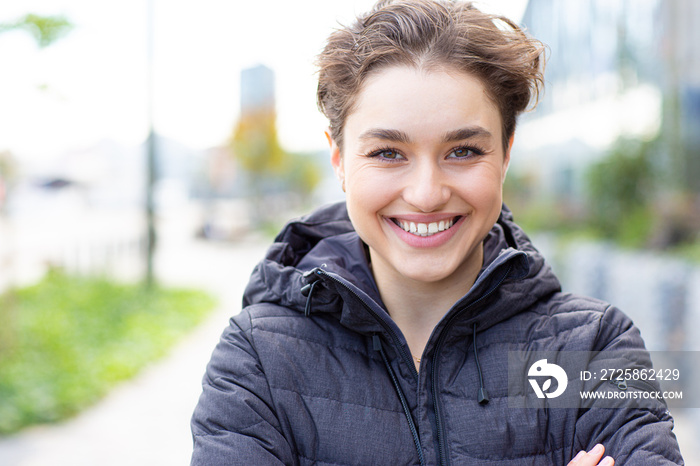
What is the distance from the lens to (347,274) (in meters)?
1.55

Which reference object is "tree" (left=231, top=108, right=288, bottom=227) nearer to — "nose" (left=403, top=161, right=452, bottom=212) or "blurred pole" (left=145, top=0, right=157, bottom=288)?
"blurred pole" (left=145, top=0, right=157, bottom=288)

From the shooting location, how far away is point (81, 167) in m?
7.37

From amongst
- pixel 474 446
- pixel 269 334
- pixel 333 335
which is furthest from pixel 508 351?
pixel 269 334

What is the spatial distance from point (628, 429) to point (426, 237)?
0.59 meters

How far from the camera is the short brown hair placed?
142 centimetres

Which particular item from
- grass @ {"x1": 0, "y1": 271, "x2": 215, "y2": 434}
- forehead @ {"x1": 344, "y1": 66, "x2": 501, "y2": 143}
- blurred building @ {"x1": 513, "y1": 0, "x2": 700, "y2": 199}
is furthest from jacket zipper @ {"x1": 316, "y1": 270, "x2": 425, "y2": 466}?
blurred building @ {"x1": 513, "y1": 0, "x2": 700, "y2": 199}

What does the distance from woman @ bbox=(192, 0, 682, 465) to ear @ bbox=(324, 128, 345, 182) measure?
4cm

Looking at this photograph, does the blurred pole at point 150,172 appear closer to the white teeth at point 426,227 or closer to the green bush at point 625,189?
the green bush at point 625,189

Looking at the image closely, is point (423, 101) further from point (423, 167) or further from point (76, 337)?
point (76, 337)

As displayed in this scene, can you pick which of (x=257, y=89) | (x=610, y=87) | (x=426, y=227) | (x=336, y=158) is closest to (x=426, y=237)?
(x=426, y=227)

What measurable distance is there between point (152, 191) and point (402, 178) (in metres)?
7.36

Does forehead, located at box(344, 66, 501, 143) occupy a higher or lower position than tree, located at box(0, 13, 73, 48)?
lower

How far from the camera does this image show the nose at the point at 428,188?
4.55ft

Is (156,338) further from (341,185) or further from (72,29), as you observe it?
(341,185)
